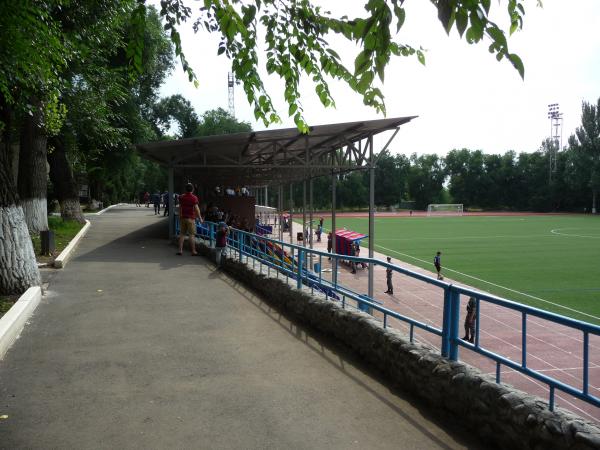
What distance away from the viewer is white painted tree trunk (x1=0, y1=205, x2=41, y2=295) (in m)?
7.81

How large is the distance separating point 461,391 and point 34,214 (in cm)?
1462

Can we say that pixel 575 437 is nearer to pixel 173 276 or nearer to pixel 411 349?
pixel 411 349

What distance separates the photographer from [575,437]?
2.95m

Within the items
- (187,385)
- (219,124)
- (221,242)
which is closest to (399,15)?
(187,385)

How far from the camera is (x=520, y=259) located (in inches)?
1129

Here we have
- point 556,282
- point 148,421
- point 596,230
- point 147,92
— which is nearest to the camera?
point 148,421

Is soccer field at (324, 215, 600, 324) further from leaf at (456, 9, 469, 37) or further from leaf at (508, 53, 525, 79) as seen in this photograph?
leaf at (456, 9, 469, 37)

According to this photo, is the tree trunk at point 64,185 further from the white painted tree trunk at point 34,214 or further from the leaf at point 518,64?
the leaf at point 518,64

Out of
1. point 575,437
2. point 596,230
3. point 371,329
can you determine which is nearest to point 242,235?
point 371,329

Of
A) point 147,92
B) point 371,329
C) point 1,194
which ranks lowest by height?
point 371,329

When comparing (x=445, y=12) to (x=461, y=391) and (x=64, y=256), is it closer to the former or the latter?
(x=461, y=391)

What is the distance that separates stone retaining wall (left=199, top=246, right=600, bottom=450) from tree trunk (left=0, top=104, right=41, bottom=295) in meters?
4.75

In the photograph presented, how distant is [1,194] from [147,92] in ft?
71.5

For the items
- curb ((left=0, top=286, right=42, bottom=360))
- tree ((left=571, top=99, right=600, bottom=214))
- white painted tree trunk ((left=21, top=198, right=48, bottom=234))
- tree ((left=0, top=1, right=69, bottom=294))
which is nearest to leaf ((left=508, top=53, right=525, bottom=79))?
curb ((left=0, top=286, right=42, bottom=360))
